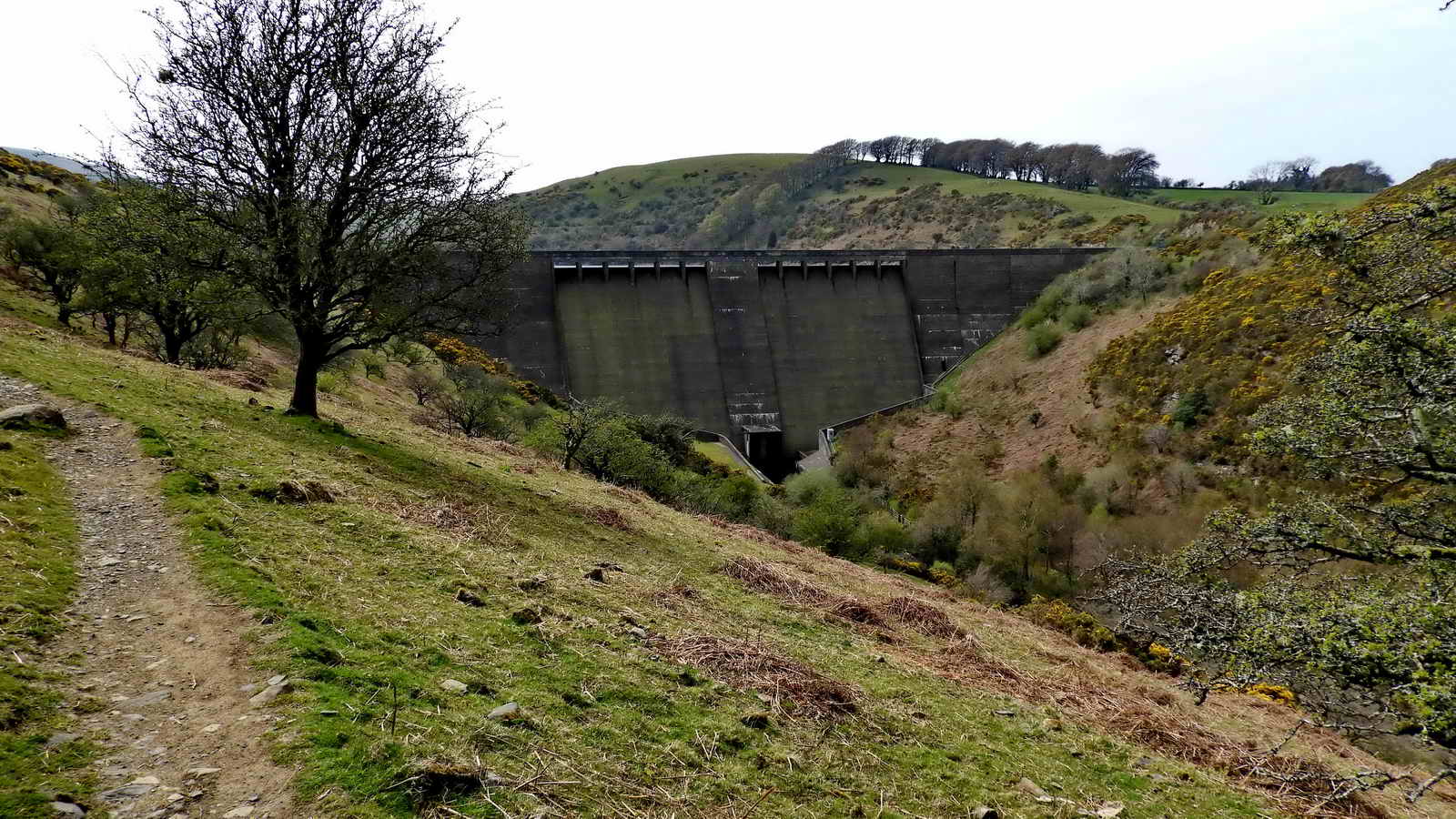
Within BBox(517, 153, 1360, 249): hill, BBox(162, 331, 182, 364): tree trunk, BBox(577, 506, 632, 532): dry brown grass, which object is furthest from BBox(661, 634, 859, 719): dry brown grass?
BBox(517, 153, 1360, 249): hill

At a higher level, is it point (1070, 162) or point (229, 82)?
point (1070, 162)

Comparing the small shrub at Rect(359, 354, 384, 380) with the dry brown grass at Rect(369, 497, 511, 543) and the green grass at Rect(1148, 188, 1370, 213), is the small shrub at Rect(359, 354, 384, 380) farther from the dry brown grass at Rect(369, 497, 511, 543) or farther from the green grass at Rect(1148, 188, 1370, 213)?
the green grass at Rect(1148, 188, 1370, 213)

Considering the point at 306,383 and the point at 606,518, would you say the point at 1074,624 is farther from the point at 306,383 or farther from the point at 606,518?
the point at 306,383

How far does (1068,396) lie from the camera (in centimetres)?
3562

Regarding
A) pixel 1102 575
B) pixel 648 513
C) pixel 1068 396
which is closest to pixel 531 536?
pixel 648 513

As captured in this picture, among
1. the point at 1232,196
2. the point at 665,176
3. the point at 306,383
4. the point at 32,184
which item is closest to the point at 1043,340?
the point at 306,383

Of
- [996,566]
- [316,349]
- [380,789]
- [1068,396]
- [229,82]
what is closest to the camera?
[380,789]

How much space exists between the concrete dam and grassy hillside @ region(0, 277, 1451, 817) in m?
27.9

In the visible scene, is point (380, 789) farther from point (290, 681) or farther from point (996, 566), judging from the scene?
point (996, 566)

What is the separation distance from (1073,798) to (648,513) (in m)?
11.5

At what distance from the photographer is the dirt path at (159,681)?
3.58m

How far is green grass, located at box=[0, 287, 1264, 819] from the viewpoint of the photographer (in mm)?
4387

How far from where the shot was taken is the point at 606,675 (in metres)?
6.04

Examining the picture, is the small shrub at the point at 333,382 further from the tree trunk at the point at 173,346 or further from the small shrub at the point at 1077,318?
the small shrub at the point at 1077,318
